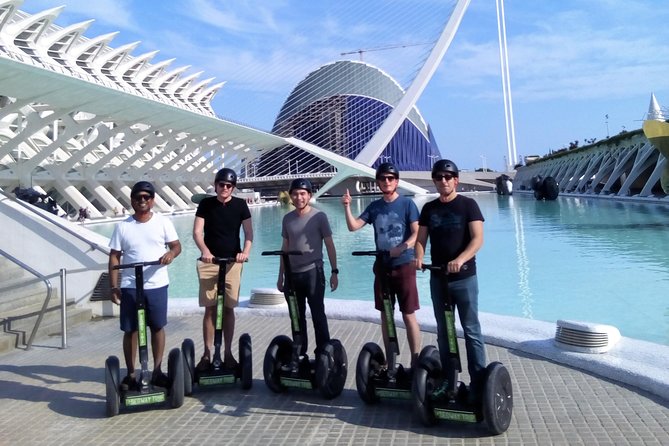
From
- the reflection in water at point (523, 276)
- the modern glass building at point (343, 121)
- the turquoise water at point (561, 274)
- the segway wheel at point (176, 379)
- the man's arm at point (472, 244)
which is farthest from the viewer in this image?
the modern glass building at point (343, 121)

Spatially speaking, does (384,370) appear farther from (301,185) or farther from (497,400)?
(301,185)

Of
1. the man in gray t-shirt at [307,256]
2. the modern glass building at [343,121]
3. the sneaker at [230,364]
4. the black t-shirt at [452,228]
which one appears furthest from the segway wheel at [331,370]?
the modern glass building at [343,121]

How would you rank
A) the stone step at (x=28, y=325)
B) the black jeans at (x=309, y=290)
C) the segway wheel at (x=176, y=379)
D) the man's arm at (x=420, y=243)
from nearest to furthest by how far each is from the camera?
1. the man's arm at (x=420, y=243)
2. the segway wheel at (x=176, y=379)
3. the black jeans at (x=309, y=290)
4. the stone step at (x=28, y=325)

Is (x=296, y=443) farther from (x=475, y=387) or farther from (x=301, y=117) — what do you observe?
(x=301, y=117)

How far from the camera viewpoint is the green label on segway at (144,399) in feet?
10.00

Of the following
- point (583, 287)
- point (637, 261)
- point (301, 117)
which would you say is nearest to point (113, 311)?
point (583, 287)

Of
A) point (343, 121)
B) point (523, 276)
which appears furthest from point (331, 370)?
point (343, 121)

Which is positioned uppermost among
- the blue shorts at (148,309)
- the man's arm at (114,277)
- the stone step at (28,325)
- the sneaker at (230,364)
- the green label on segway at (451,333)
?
the man's arm at (114,277)

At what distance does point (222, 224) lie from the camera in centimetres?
350

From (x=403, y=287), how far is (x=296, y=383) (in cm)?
84

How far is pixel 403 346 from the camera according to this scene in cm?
423

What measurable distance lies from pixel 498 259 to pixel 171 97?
160ft

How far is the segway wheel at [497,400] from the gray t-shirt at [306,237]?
122 centimetres

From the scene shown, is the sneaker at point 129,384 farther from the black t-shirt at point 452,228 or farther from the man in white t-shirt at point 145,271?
the black t-shirt at point 452,228
